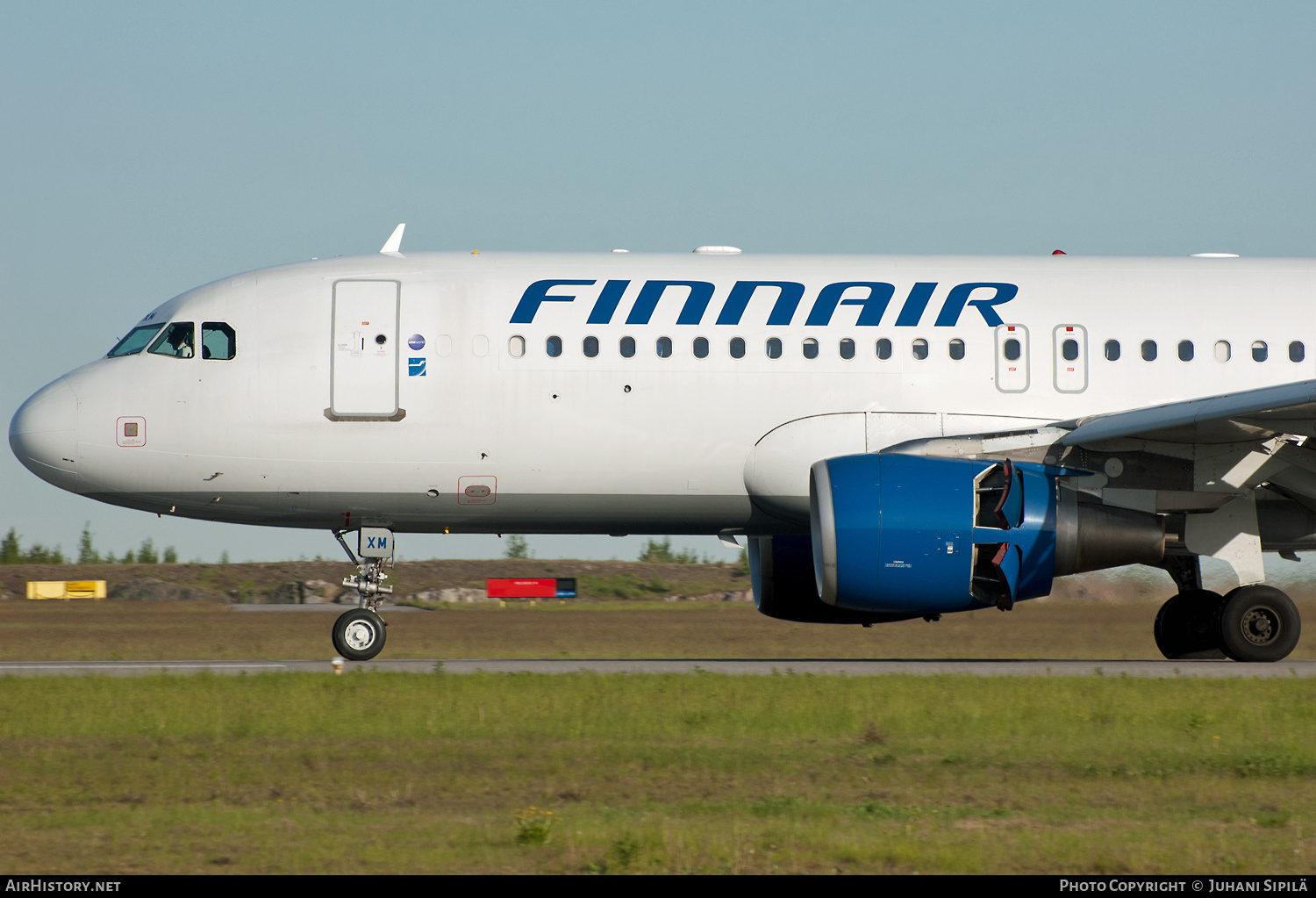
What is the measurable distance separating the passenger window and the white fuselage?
0.07 m

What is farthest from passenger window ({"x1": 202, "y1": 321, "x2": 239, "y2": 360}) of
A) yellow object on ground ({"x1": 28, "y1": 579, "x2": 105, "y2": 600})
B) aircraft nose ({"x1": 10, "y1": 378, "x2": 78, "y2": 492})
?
yellow object on ground ({"x1": 28, "y1": 579, "x2": 105, "y2": 600})

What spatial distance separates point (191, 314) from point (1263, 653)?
38.7 feet

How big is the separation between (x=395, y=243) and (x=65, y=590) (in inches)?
1447

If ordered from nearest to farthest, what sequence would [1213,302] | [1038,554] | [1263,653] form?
[1038,554] → [1263,653] → [1213,302]

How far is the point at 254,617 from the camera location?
1254 inches

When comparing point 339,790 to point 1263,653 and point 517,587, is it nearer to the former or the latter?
point 1263,653

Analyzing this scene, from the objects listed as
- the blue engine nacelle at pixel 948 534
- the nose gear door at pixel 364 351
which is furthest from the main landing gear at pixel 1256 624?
the nose gear door at pixel 364 351

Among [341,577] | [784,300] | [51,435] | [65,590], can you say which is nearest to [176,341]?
[51,435]

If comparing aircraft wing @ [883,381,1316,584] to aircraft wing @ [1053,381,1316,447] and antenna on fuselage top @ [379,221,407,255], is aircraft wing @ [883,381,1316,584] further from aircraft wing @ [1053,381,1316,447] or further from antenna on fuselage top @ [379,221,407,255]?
antenna on fuselage top @ [379,221,407,255]

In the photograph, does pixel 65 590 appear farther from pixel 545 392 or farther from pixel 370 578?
pixel 545 392

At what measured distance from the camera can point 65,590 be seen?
1884 inches

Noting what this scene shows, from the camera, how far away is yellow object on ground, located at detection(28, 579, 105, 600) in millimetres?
47719

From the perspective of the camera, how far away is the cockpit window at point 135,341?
15.1 m
